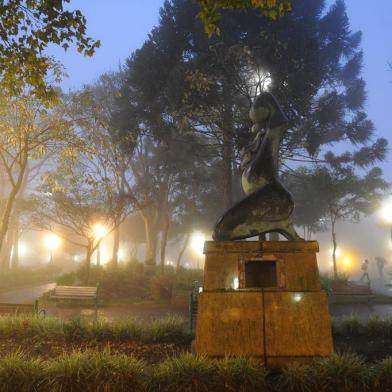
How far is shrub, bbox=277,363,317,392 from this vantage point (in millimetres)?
4637

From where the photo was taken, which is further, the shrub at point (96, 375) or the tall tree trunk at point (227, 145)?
the tall tree trunk at point (227, 145)

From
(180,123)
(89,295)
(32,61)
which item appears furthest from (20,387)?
(180,123)

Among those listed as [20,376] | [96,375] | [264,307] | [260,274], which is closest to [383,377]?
[264,307]

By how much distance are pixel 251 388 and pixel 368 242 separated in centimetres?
6007

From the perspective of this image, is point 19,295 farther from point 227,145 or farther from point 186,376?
point 186,376

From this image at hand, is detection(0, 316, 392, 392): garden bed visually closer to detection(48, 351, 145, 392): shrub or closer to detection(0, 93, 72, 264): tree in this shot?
detection(48, 351, 145, 392): shrub

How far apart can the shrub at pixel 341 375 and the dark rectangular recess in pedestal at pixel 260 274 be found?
4.70 ft

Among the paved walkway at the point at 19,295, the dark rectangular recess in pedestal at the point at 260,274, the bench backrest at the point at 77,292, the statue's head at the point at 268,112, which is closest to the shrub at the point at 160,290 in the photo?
the bench backrest at the point at 77,292

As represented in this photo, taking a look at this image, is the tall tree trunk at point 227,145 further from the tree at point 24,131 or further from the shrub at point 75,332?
the shrub at point 75,332

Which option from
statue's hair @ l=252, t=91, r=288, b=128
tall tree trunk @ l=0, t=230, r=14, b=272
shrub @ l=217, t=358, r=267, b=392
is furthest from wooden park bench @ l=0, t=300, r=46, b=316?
tall tree trunk @ l=0, t=230, r=14, b=272

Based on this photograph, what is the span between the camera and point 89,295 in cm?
1479

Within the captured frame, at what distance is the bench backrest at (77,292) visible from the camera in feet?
48.5

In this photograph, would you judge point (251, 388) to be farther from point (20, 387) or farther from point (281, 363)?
point (20, 387)

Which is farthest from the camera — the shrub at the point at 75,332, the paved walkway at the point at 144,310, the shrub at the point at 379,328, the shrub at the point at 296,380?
the paved walkway at the point at 144,310
